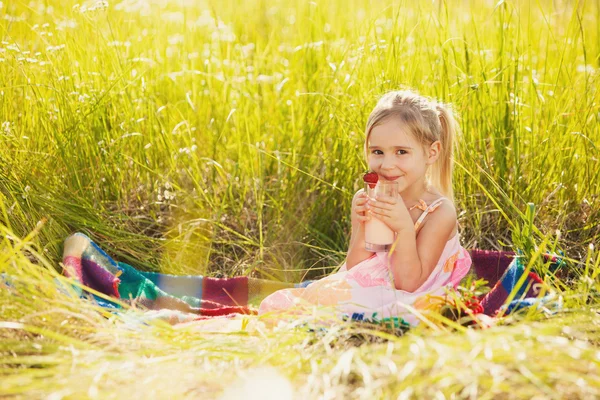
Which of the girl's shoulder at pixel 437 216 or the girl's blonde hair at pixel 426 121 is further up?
the girl's blonde hair at pixel 426 121

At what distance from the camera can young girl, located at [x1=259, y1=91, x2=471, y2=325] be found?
235 cm

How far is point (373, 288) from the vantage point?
2416 mm

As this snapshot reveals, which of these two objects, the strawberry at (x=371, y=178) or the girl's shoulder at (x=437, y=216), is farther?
the girl's shoulder at (x=437, y=216)

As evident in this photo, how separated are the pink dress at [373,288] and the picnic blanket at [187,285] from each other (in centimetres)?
16

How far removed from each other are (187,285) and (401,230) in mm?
952

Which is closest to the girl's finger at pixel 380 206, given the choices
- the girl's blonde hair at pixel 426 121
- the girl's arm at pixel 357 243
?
the girl's arm at pixel 357 243

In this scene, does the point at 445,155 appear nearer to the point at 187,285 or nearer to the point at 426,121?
the point at 426,121

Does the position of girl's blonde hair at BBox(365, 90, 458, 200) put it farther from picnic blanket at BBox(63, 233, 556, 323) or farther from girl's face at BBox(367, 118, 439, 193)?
picnic blanket at BBox(63, 233, 556, 323)

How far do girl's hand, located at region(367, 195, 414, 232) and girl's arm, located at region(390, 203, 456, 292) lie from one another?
3 cm

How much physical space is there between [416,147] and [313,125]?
0.78 metres

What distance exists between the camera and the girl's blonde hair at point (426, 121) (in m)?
2.47

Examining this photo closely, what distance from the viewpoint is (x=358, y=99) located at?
3148 mm

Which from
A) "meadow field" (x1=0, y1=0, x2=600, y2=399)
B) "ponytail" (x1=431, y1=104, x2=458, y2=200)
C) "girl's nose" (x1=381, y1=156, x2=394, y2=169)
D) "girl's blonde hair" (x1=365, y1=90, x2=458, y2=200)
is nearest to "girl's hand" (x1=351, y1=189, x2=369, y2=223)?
"girl's nose" (x1=381, y1=156, x2=394, y2=169)

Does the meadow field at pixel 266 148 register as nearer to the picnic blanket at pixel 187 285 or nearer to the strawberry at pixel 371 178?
the picnic blanket at pixel 187 285
